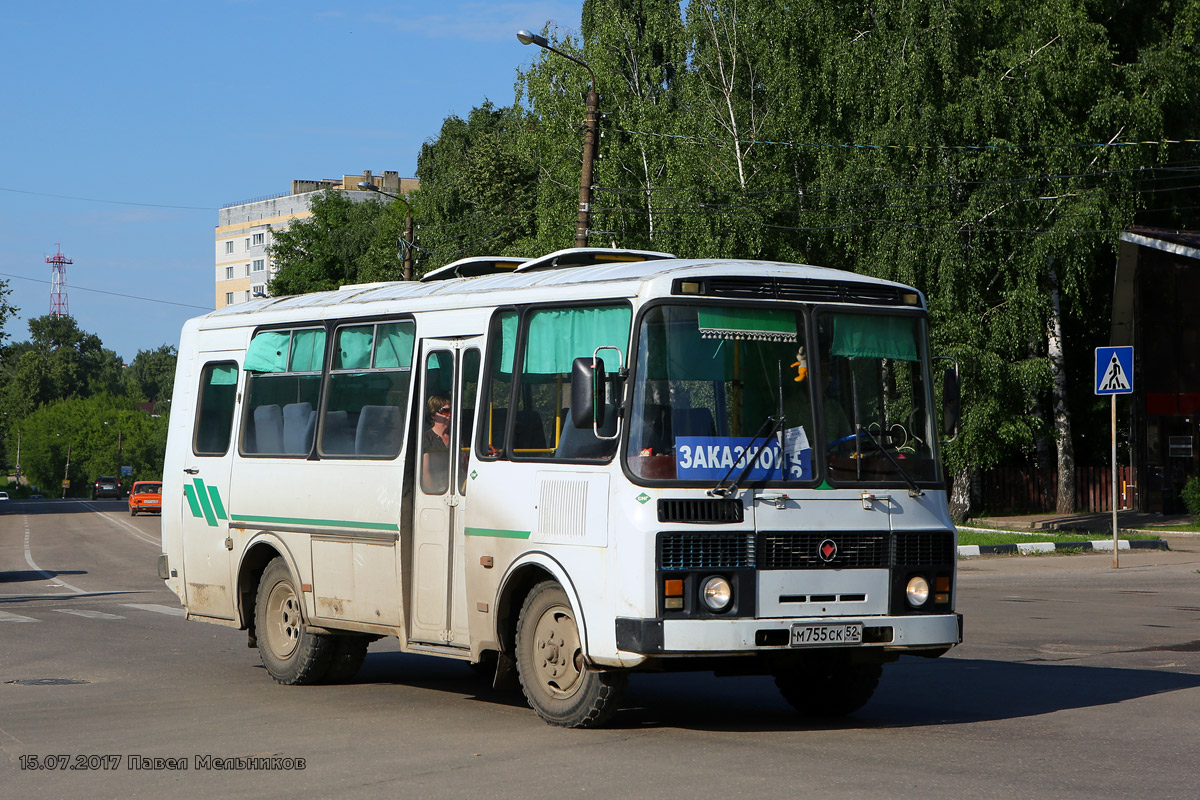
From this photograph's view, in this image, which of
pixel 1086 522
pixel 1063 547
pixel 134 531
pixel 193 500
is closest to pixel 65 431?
pixel 134 531

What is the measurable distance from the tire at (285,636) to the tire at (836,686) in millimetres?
3823

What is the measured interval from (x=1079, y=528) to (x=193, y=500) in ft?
82.3

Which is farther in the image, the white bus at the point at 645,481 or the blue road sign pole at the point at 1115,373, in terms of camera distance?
the blue road sign pole at the point at 1115,373

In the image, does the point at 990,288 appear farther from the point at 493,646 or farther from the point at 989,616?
the point at 493,646

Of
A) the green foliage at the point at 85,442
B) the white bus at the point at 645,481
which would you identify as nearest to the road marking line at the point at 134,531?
the white bus at the point at 645,481

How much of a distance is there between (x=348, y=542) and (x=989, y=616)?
793cm

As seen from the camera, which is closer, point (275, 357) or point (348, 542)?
point (348, 542)

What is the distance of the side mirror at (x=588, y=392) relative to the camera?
849cm

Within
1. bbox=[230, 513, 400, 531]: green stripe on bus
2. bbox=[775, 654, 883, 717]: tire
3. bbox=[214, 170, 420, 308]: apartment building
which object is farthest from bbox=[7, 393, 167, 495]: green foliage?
bbox=[775, 654, 883, 717]: tire

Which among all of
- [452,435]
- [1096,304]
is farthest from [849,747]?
[1096,304]

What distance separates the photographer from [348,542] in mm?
10961

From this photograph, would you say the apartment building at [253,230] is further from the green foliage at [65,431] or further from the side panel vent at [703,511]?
the side panel vent at [703,511]

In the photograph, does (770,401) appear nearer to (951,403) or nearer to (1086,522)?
(951,403)

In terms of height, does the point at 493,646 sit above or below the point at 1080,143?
below
